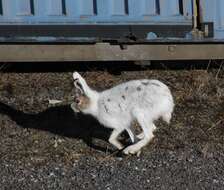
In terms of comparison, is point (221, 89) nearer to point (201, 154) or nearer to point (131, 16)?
point (131, 16)

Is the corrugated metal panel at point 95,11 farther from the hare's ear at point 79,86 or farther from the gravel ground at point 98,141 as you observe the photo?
the hare's ear at point 79,86

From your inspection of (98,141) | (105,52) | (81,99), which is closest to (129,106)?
(81,99)

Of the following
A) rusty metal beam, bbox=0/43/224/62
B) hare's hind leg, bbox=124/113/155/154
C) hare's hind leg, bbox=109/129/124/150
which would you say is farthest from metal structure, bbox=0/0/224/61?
hare's hind leg, bbox=124/113/155/154

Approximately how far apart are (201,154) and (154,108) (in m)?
0.72

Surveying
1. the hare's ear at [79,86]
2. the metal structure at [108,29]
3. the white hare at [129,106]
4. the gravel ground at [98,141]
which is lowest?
the gravel ground at [98,141]

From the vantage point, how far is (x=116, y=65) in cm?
1165

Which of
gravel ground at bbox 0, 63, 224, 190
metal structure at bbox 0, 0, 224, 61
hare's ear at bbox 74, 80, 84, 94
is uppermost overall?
metal structure at bbox 0, 0, 224, 61

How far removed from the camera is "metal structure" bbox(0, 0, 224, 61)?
10352 millimetres

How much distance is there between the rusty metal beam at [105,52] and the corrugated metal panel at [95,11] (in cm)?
35

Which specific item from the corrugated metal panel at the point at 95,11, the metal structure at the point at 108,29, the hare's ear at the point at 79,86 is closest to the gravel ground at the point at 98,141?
the metal structure at the point at 108,29

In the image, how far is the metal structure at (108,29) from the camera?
408 inches

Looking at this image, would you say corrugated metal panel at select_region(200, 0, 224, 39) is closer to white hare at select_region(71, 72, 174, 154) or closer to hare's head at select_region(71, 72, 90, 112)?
white hare at select_region(71, 72, 174, 154)

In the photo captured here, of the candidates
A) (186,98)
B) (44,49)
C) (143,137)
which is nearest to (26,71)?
(44,49)

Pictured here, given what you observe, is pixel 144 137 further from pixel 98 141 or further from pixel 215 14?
pixel 215 14
